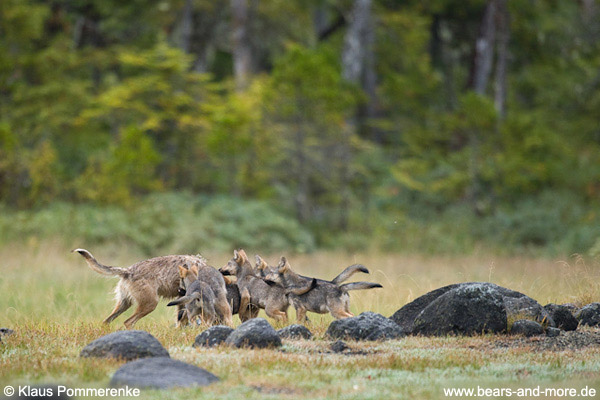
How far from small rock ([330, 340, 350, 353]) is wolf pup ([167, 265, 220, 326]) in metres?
2.02

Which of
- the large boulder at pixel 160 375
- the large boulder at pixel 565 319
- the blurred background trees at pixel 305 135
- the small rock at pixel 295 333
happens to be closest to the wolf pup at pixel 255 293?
the small rock at pixel 295 333

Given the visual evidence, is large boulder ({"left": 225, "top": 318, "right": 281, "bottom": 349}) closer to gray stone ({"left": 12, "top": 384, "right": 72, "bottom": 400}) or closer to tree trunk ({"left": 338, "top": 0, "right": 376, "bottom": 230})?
gray stone ({"left": 12, "top": 384, "right": 72, "bottom": 400})

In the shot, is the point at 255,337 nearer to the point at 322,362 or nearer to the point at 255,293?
the point at 322,362

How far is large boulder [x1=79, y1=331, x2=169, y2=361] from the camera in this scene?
8391 mm

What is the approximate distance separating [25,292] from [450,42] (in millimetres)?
27399

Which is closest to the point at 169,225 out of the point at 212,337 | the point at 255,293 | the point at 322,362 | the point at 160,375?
the point at 255,293

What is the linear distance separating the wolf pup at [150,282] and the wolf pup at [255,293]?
0.62 m

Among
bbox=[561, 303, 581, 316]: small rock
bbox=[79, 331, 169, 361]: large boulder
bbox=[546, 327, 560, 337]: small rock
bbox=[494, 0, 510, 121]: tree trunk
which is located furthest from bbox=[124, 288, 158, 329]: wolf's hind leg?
bbox=[494, 0, 510, 121]: tree trunk

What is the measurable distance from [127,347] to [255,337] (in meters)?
1.45

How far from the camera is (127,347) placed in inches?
332

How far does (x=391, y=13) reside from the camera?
34.9 metres

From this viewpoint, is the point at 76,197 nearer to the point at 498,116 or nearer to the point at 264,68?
the point at 498,116

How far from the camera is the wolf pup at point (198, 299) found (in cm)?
1046

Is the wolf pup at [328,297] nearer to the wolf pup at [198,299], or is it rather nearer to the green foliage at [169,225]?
the wolf pup at [198,299]
